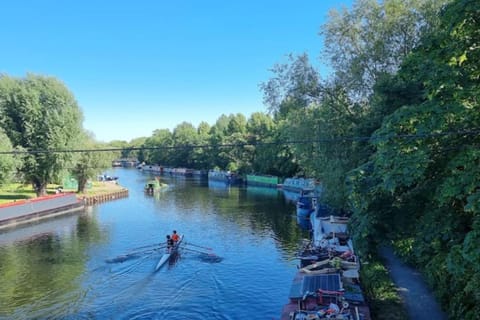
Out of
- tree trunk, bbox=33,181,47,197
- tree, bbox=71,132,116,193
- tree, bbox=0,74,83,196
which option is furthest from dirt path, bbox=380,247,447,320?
tree, bbox=71,132,116,193

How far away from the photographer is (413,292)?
1662cm

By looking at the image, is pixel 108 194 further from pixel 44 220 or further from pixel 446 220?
pixel 446 220

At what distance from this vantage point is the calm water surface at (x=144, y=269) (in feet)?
61.2

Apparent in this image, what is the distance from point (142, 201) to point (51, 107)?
1792 centimetres

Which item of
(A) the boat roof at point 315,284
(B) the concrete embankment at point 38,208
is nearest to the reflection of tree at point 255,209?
(B) the concrete embankment at point 38,208

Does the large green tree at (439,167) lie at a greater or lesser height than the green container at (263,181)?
greater

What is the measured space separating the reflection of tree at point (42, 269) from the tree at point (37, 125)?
15.0m

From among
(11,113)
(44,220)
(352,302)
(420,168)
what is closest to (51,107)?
(11,113)

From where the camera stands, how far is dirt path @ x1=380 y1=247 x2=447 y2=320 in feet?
47.3

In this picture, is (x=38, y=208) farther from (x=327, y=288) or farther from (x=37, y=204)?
(x=327, y=288)

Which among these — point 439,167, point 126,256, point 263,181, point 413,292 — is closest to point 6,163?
point 126,256

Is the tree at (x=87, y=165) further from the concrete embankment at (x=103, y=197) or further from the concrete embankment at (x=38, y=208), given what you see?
the concrete embankment at (x=38, y=208)

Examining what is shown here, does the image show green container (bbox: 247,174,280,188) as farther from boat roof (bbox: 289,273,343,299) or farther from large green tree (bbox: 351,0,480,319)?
large green tree (bbox: 351,0,480,319)

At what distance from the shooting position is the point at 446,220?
10.6m
